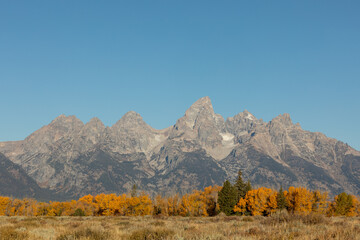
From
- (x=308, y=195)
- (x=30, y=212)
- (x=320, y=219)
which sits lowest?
(x=30, y=212)

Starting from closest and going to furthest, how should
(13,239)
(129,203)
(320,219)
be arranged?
(13,239) < (320,219) < (129,203)

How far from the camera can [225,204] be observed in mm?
95625

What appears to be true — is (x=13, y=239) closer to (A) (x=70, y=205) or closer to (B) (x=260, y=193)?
(B) (x=260, y=193)

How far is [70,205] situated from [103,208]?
32.7m

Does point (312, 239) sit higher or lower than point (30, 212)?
higher

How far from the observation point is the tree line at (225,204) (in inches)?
3831

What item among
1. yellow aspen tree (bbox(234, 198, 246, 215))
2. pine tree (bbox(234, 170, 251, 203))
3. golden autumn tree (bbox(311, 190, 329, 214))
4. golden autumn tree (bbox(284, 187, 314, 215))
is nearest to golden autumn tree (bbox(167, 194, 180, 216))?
pine tree (bbox(234, 170, 251, 203))

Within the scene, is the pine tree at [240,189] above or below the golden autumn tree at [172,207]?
above

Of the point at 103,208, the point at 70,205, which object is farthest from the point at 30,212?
the point at 103,208

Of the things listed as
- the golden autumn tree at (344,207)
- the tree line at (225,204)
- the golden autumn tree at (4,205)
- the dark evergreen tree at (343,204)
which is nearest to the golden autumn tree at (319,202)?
the tree line at (225,204)

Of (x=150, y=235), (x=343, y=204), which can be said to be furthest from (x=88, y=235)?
(x=343, y=204)

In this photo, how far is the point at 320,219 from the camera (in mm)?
18281

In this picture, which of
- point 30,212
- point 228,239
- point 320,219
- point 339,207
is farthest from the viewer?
point 30,212

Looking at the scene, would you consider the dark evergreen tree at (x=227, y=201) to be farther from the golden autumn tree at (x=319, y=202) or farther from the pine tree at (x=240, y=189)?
the golden autumn tree at (x=319, y=202)
